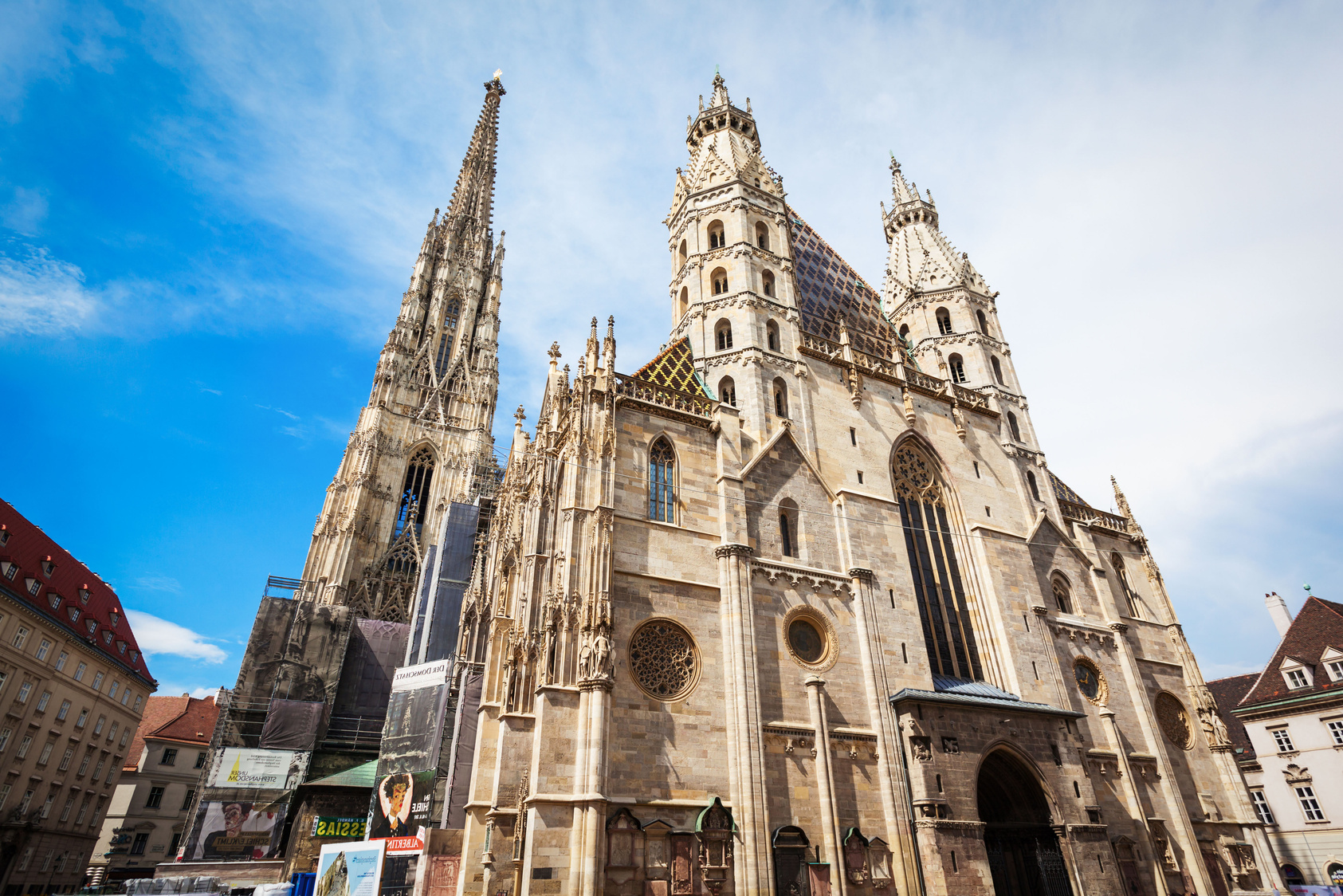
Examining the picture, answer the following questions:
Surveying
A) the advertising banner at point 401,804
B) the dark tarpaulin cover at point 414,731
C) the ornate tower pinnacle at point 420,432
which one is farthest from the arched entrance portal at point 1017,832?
the ornate tower pinnacle at point 420,432

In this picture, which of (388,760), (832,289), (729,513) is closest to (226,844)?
(388,760)

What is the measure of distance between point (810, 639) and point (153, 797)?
4506 cm

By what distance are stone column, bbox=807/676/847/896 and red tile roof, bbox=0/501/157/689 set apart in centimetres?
3159

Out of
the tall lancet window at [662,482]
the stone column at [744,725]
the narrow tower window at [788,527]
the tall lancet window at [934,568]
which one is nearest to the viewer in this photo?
the stone column at [744,725]

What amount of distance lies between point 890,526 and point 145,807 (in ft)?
154

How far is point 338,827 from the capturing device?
90.2ft

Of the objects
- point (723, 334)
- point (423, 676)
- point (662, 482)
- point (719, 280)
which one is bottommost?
point (423, 676)

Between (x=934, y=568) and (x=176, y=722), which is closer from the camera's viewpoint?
(x=934, y=568)

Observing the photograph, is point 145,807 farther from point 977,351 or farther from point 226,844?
point 977,351

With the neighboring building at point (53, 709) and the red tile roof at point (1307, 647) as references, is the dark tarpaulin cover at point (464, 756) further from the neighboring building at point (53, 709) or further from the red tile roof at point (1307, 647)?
the red tile roof at point (1307, 647)

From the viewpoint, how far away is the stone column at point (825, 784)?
1606cm

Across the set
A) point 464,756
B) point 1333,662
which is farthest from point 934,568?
point 1333,662

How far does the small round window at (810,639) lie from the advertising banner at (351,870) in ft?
35.6

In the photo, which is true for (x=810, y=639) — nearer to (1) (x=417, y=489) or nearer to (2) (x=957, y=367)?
(2) (x=957, y=367)
